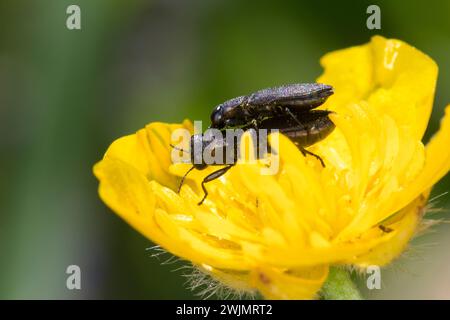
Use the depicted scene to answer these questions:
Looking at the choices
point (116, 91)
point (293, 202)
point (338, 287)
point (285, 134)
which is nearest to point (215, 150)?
point (285, 134)

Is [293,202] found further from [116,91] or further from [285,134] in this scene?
[116,91]

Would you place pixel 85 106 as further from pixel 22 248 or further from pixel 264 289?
pixel 264 289

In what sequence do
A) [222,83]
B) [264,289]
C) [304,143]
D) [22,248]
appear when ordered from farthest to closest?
[222,83] → [22,248] → [304,143] → [264,289]

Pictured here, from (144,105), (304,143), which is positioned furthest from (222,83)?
(304,143)

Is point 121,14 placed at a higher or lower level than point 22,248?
higher

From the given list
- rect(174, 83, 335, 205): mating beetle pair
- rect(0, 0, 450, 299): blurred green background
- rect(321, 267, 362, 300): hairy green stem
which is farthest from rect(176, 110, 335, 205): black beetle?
rect(0, 0, 450, 299): blurred green background

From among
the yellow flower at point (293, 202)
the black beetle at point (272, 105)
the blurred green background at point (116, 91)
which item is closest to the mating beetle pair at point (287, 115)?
the black beetle at point (272, 105)

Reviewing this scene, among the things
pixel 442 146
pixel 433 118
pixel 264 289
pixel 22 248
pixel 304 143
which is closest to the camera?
pixel 264 289
